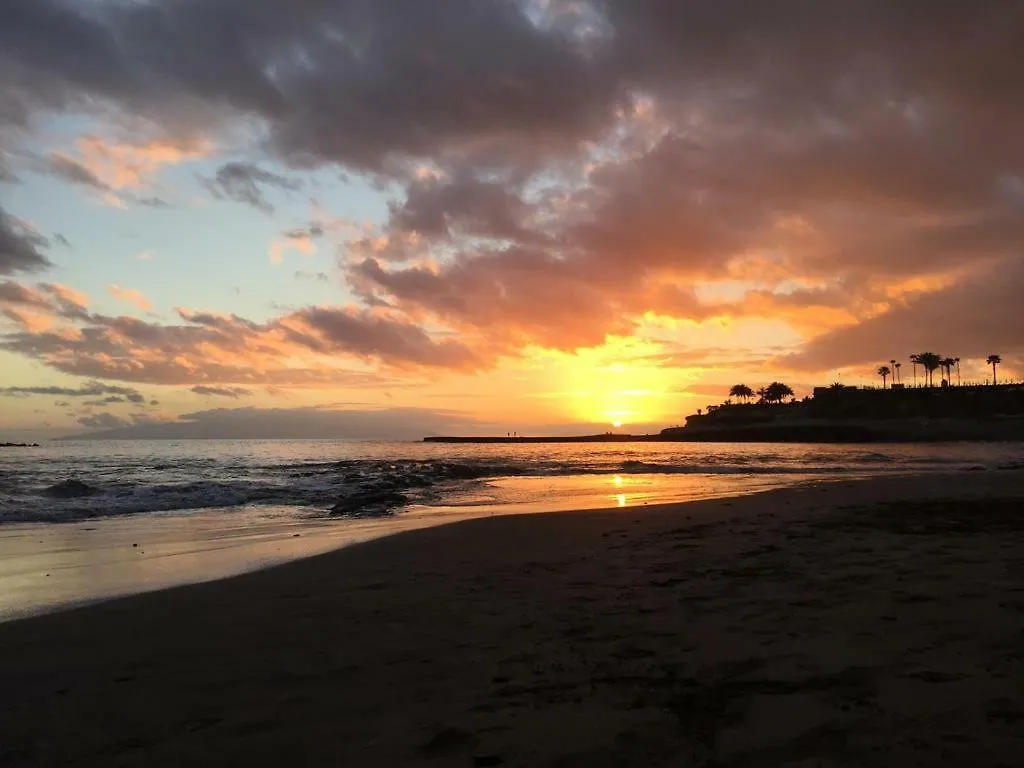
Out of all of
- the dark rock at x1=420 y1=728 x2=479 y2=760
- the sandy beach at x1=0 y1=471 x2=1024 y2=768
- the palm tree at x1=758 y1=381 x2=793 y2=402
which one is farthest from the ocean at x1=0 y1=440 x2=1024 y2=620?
the palm tree at x1=758 y1=381 x2=793 y2=402

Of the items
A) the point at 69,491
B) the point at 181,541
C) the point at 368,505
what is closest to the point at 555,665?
the point at 181,541

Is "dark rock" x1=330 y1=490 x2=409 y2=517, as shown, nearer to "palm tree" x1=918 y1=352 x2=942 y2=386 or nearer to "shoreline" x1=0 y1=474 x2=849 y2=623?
"shoreline" x1=0 y1=474 x2=849 y2=623

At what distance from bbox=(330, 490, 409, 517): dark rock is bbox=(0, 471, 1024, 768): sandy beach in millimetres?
8642

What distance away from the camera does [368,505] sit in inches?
750

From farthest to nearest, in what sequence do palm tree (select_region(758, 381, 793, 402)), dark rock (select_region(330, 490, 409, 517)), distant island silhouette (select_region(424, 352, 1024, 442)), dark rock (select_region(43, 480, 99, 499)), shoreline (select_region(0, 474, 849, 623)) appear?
1. palm tree (select_region(758, 381, 793, 402))
2. distant island silhouette (select_region(424, 352, 1024, 442))
3. dark rock (select_region(43, 480, 99, 499))
4. dark rock (select_region(330, 490, 409, 517))
5. shoreline (select_region(0, 474, 849, 623))

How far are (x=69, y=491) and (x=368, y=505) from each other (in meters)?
10.2

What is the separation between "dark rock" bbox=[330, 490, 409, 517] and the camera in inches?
678

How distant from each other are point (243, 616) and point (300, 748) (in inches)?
124

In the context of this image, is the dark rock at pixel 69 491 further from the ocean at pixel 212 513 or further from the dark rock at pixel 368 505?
the dark rock at pixel 368 505

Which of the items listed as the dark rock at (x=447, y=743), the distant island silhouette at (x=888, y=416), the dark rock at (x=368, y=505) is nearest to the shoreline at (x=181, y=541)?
the dark rock at (x=368, y=505)

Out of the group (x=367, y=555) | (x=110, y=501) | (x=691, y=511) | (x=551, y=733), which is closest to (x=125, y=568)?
(x=367, y=555)

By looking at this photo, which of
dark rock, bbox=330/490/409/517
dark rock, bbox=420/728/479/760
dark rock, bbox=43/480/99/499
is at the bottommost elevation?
dark rock, bbox=330/490/409/517

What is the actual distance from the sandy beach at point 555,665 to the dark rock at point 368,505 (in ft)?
28.4

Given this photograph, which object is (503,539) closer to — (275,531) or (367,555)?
(367,555)
